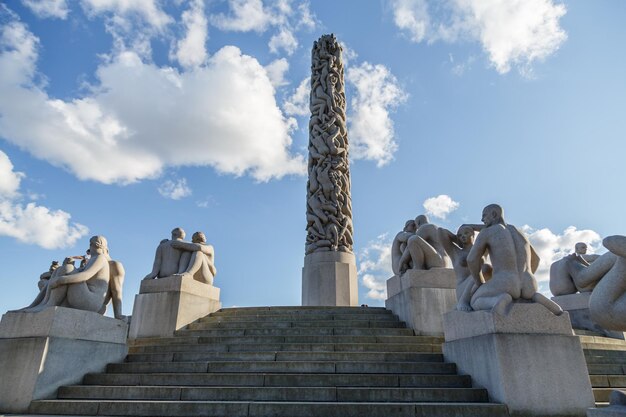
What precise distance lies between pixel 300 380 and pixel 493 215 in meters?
4.06

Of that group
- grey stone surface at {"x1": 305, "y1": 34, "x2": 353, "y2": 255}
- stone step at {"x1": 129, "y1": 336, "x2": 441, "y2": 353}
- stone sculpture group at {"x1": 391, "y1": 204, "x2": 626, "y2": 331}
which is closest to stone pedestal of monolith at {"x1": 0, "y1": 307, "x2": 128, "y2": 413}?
stone step at {"x1": 129, "y1": 336, "x2": 441, "y2": 353}

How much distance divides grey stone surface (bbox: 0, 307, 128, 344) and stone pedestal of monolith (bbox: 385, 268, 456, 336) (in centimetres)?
644

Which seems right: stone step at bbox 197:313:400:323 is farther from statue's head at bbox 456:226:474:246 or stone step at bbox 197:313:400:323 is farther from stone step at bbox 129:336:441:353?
statue's head at bbox 456:226:474:246

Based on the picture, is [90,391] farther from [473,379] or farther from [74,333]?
[473,379]

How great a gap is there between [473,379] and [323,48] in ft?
59.3

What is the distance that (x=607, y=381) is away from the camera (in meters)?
6.09

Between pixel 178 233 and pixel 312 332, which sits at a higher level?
pixel 178 233

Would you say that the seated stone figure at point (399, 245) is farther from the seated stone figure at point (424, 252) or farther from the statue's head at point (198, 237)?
the statue's head at point (198, 237)

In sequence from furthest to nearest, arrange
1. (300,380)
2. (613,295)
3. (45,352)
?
(45,352), (300,380), (613,295)

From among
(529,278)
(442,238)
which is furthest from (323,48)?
(529,278)

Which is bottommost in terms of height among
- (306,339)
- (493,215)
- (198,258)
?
(306,339)

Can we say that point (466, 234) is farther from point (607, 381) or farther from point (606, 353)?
point (606, 353)

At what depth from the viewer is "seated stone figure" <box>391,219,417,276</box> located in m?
10.1

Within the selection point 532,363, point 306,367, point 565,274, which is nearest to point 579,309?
point 565,274
